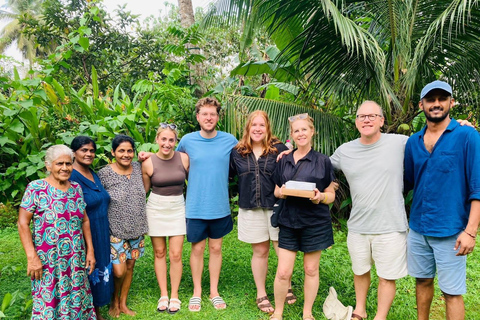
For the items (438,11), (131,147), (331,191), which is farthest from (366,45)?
(131,147)

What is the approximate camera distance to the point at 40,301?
275cm

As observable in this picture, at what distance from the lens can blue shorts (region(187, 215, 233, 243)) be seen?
362cm

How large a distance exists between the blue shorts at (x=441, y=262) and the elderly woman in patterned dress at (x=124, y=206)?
7.61 feet

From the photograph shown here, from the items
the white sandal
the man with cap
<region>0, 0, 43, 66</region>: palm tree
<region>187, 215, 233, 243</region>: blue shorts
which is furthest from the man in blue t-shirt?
<region>0, 0, 43, 66</region>: palm tree

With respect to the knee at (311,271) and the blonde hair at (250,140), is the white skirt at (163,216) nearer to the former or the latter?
the blonde hair at (250,140)

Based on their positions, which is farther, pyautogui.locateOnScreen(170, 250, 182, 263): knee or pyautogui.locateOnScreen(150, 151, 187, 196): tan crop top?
pyautogui.locateOnScreen(170, 250, 182, 263): knee

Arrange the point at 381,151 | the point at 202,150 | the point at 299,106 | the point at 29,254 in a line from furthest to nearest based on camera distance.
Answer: the point at 299,106
the point at 202,150
the point at 381,151
the point at 29,254

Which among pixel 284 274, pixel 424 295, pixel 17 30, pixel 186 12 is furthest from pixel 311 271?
pixel 17 30

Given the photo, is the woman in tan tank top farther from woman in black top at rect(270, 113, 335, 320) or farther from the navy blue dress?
woman in black top at rect(270, 113, 335, 320)

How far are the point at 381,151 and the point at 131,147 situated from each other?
212 cm

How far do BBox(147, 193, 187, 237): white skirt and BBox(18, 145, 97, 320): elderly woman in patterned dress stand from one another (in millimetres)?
748

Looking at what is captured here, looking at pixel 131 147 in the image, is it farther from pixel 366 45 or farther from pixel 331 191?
pixel 366 45

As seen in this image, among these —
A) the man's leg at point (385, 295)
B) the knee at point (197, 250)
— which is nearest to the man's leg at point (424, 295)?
the man's leg at point (385, 295)

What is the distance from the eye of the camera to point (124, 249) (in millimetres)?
3391
